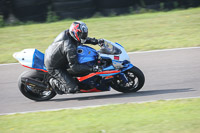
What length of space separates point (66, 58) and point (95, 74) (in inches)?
26.7

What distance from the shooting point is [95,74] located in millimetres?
7066

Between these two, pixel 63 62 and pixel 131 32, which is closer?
pixel 63 62

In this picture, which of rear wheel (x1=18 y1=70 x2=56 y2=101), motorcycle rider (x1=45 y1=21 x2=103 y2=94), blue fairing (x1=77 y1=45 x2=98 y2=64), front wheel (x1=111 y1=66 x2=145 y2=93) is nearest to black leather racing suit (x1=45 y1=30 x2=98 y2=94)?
motorcycle rider (x1=45 y1=21 x2=103 y2=94)

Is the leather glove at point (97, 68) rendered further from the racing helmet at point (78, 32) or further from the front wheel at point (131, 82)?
the racing helmet at point (78, 32)

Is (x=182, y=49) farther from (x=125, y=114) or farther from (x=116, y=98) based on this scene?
(x=125, y=114)

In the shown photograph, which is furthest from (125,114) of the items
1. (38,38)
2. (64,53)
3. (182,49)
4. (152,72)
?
(38,38)

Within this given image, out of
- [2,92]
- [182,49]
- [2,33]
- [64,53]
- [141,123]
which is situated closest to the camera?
[141,123]

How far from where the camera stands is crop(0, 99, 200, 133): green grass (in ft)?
16.8

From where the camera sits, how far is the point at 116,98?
7.32m

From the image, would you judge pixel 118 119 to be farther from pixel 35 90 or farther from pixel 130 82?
pixel 35 90

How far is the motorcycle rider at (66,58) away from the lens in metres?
6.72

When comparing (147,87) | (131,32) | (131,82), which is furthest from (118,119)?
(131,32)

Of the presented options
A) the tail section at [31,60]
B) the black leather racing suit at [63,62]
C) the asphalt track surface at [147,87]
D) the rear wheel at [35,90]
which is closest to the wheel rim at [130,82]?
the asphalt track surface at [147,87]

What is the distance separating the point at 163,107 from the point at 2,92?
13.4 feet
